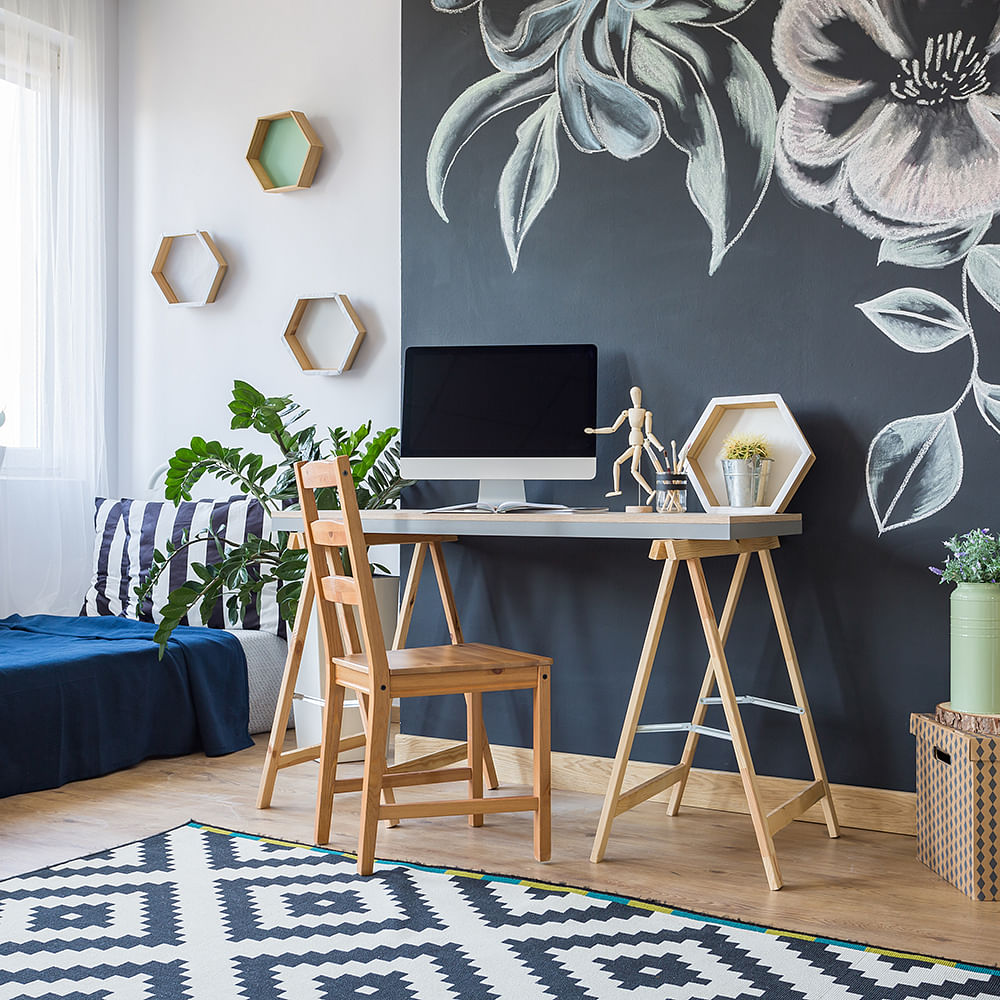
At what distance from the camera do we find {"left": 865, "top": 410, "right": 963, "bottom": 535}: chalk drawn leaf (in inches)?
108

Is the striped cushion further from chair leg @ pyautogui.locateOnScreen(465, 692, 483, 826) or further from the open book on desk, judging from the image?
chair leg @ pyautogui.locateOnScreen(465, 692, 483, 826)

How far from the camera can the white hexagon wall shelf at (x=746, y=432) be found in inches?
110

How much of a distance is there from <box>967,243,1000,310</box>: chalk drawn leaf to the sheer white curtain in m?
3.15

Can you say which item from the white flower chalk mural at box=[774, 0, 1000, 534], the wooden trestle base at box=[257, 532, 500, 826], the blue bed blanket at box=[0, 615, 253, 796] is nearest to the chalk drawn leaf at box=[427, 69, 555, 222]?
the white flower chalk mural at box=[774, 0, 1000, 534]

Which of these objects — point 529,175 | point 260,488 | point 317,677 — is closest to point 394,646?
point 317,677

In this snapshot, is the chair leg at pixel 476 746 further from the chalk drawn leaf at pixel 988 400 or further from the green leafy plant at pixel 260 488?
the chalk drawn leaf at pixel 988 400

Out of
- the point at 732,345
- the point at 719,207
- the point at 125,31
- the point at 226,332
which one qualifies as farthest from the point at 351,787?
the point at 125,31

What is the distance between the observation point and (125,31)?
4.62 metres

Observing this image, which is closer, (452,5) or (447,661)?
(447,661)

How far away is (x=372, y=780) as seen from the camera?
2.44 meters

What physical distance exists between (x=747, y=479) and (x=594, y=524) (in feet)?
1.50

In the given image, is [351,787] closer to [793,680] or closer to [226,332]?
[793,680]

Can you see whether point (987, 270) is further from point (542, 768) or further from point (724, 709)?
point (542, 768)

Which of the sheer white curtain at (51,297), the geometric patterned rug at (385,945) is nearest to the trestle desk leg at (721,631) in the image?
the geometric patterned rug at (385,945)
